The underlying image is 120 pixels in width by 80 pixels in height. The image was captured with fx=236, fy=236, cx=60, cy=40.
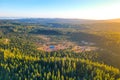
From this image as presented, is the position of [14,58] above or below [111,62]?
above

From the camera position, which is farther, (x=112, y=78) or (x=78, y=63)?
(x=78, y=63)

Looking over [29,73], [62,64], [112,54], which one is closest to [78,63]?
[62,64]

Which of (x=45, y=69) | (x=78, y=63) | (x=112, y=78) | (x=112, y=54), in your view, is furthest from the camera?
(x=112, y=54)

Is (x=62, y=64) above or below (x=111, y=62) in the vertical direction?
above

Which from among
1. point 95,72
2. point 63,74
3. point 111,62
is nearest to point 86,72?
point 95,72

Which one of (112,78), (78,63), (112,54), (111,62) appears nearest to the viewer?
(112,78)

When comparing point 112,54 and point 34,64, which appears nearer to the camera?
point 34,64

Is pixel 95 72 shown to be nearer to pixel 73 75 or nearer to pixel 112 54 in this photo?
pixel 73 75

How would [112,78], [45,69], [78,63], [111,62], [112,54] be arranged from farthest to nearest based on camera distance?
1. [112,54]
2. [111,62]
3. [78,63]
4. [45,69]
5. [112,78]

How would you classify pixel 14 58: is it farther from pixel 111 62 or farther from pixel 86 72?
pixel 111 62
